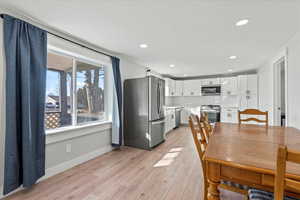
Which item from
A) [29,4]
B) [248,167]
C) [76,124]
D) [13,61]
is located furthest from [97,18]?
[248,167]

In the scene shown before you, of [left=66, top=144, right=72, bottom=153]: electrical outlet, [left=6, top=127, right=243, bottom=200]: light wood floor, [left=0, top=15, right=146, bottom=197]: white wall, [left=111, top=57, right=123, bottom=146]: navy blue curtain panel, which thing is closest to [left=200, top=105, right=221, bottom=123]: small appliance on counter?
[left=6, top=127, right=243, bottom=200]: light wood floor

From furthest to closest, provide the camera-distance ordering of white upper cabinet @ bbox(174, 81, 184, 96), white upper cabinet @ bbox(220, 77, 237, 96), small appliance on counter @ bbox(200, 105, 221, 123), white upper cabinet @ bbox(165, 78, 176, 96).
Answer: white upper cabinet @ bbox(174, 81, 184, 96), white upper cabinet @ bbox(165, 78, 176, 96), small appliance on counter @ bbox(200, 105, 221, 123), white upper cabinet @ bbox(220, 77, 237, 96)

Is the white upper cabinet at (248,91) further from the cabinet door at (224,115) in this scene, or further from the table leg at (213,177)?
the table leg at (213,177)

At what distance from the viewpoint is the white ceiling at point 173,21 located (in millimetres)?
1562

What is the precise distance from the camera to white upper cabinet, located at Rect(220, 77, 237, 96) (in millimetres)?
5262

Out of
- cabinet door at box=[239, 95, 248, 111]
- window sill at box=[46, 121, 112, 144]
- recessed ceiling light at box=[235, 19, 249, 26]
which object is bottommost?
window sill at box=[46, 121, 112, 144]

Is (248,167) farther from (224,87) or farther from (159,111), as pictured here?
(224,87)

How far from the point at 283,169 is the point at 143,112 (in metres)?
2.80

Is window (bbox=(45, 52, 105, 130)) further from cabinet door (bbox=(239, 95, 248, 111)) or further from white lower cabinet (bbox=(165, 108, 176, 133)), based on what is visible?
cabinet door (bbox=(239, 95, 248, 111))

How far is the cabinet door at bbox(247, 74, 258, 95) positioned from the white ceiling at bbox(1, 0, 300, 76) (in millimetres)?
1997

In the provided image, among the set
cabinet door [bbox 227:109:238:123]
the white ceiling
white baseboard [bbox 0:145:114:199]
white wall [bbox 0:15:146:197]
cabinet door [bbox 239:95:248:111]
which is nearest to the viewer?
the white ceiling

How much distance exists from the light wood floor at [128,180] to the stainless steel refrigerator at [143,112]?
503mm

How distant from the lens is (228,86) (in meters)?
5.41

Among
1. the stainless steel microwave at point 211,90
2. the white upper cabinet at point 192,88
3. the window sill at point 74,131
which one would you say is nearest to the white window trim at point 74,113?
the window sill at point 74,131
